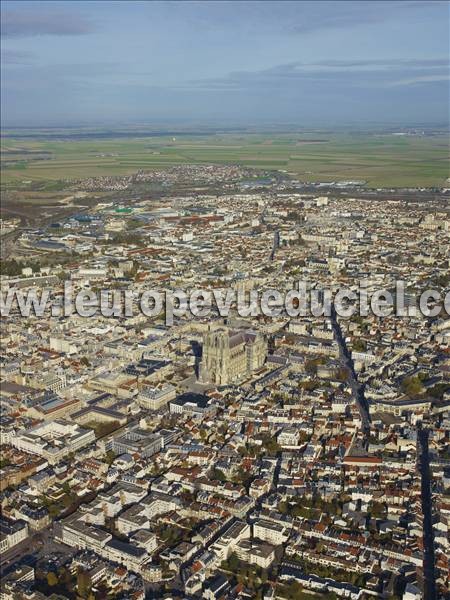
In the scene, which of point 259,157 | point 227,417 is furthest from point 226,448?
point 259,157

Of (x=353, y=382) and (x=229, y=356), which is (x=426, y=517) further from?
(x=229, y=356)

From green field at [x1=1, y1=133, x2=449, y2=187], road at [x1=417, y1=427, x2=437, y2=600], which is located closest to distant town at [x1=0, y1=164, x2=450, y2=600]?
road at [x1=417, y1=427, x2=437, y2=600]

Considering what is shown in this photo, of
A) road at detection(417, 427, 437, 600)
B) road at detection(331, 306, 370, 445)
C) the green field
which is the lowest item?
road at detection(417, 427, 437, 600)

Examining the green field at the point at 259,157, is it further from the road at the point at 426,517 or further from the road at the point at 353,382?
the road at the point at 426,517

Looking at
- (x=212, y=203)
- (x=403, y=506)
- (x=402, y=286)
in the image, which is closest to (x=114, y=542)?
(x=403, y=506)

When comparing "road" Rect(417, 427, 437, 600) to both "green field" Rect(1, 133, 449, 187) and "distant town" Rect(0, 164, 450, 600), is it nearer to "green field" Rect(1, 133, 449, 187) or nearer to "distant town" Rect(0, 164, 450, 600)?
"distant town" Rect(0, 164, 450, 600)

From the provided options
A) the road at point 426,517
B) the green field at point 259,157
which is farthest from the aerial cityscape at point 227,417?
the green field at point 259,157
